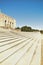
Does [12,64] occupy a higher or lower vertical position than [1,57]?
lower

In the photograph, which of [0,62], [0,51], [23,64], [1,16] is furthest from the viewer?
[1,16]

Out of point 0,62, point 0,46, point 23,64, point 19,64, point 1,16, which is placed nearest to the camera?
point 0,62

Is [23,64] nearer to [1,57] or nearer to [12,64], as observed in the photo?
[12,64]

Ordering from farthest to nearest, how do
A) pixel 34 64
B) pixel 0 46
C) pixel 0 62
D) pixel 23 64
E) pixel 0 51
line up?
1. pixel 34 64
2. pixel 23 64
3. pixel 0 46
4. pixel 0 51
5. pixel 0 62

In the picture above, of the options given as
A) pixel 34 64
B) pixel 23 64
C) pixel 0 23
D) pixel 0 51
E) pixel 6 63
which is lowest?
pixel 34 64

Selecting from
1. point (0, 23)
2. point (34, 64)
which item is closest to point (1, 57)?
point (34, 64)

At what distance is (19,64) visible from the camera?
2.64 metres

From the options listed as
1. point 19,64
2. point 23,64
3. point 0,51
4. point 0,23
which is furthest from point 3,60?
point 0,23

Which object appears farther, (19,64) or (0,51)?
(19,64)

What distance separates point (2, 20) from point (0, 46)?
1843cm

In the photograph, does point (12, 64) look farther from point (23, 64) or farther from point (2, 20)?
point (2, 20)

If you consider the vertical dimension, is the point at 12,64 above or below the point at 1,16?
below

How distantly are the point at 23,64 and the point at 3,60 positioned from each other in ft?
2.57

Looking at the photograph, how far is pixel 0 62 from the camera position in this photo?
2.06m
